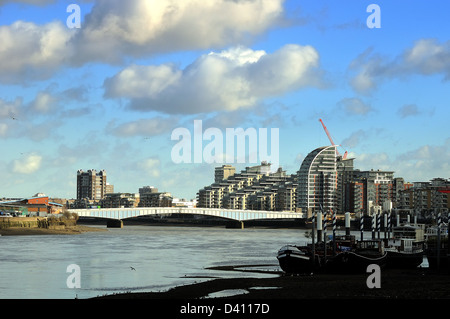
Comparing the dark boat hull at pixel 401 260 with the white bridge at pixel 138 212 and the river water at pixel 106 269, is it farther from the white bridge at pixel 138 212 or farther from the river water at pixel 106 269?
the white bridge at pixel 138 212

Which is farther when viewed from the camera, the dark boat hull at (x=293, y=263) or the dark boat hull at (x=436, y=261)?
the dark boat hull at (x=436, y=261)

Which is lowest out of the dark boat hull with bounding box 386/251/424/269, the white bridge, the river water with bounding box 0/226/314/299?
the river water with bounding box 0/226/314/299

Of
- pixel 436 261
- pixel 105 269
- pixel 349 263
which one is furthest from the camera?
pixel 105 269

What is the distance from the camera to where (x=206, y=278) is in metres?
52.4

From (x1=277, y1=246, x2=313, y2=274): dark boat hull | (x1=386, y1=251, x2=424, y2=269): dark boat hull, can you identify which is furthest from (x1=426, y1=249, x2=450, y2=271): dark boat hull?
(x1=277, y1=246, x2=313, y2=274): dark boat hull

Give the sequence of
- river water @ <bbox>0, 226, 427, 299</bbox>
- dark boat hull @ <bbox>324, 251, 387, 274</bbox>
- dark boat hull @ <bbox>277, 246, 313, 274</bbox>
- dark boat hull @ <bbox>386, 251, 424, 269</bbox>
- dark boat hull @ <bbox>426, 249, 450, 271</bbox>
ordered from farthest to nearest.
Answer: dark boat hull @ <bbox>386, 251, 424, 269</bbox>
dark boat hull @ <bbox>426, 249, 450, 271</bbox>
dark boat hull @ <bbox>277, 246, 313, 274</bbox>
dark boat hull @ <bbox>324, 251, 387, 274</bbox>
river water @ <bbox>0, 226, 427, 299</bbox>

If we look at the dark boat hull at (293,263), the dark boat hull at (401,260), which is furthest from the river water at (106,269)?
the dark boat hull at (401,260)

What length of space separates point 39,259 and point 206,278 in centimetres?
2378


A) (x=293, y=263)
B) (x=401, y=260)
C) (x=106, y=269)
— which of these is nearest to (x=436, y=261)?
(x=401, y=260)

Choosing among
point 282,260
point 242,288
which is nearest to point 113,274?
point 282,260

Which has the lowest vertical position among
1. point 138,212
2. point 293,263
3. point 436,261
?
point 293,263

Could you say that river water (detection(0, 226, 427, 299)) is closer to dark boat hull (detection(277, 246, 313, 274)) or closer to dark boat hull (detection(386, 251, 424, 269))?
dark boat hull (detection(277, 246, 313, 274))

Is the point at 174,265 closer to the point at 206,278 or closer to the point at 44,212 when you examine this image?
the point at 206,278

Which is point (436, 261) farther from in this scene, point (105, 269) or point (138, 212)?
point (138, 212)
